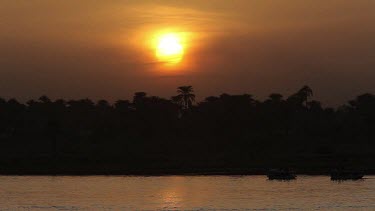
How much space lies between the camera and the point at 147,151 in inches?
6949

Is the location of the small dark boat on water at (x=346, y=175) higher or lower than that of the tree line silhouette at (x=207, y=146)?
lower

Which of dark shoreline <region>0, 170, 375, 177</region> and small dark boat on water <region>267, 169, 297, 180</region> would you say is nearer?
small dark boat on water <region>267, 169, 297, 180</region>

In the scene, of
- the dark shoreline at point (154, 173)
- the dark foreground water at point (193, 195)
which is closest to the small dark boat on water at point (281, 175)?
the dark foreground water at point (193, 195)

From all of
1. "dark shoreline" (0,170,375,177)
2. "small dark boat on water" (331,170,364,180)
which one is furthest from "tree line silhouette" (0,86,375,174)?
"small dark boat on water" (331,170,364,180)

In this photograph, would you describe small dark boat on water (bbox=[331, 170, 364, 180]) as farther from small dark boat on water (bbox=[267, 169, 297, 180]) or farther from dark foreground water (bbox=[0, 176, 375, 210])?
small dark boat on water (bbox=[267, 169, 297, 180])

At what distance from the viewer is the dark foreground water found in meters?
82.7

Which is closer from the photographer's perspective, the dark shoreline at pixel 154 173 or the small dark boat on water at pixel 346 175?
the small dark boat on water at pixel 346 175

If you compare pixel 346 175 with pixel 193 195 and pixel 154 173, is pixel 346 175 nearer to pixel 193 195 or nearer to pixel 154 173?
pixel 193 195

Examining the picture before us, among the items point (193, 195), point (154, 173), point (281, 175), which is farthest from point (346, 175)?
point (154, 173)

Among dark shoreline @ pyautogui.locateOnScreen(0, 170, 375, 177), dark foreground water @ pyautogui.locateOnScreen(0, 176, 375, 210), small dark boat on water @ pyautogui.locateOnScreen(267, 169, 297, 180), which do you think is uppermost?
dark shoreline @ pyautogui.locateOnScreen(0, 170, 375, 177)

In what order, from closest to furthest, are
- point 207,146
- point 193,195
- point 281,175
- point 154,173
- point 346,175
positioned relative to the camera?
1. point 193,195
2. point 346,175
3. point 281,175
4. point 154,173
5. point 207,146

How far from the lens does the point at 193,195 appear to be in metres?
98.4

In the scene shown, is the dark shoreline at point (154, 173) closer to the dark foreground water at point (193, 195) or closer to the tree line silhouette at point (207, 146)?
the tree line silhouette at point (207, 146)

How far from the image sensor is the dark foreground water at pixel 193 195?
8269 centimetres
